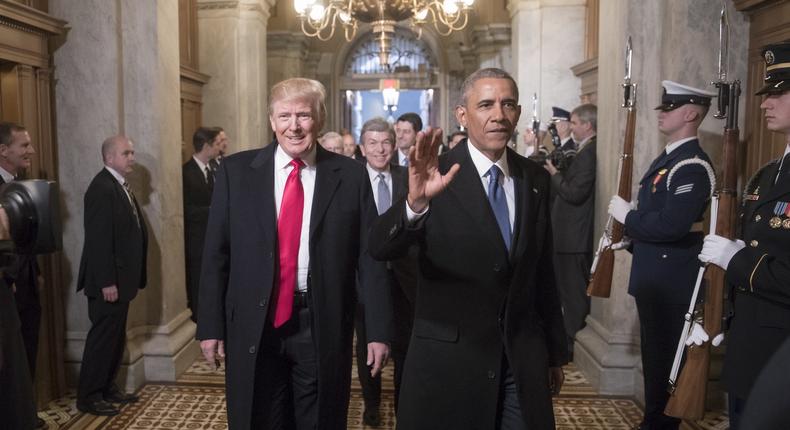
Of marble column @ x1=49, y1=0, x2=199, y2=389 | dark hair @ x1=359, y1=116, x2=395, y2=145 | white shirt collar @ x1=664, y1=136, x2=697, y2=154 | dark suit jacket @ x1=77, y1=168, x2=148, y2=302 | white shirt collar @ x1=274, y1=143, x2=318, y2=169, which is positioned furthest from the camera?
marble column @ x1=49, y1=0, x2=199, y2=389

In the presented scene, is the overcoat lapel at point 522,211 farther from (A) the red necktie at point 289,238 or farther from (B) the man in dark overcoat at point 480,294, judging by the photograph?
(A) the red necktie at point 289,238

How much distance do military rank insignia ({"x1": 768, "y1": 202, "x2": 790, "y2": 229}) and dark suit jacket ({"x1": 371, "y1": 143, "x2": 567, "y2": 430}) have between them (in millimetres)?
938

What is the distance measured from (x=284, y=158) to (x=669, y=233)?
2012mm

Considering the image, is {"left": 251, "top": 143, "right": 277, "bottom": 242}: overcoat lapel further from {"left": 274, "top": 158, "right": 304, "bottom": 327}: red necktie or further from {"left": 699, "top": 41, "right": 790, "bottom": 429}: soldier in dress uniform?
{"left": 699, "top": 41, "right": 790, "bottom": 429}: soldier in dress uniform

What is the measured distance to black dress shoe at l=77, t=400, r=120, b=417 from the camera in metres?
4.67

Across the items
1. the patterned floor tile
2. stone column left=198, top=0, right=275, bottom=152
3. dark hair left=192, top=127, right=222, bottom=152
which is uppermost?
stone column left=198, top=0, right=275, bottom=152

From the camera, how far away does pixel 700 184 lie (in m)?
3.62

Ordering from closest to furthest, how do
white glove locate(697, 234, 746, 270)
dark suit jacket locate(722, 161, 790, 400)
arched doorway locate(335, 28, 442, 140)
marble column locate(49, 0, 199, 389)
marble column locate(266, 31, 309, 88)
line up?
dark suit jacket locate(722, 161, 790, 400) → white glove locate(697, 234, 746, 270) → marble column locate(49, 0, 199, 389) → marble column locate(266, 31, 309, 88) → arched doorway locate(335, 28, 442, 140)

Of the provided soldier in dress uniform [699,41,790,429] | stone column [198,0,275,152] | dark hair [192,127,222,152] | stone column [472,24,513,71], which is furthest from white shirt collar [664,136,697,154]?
stone column [472,24,513,71]

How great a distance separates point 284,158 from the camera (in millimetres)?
2959

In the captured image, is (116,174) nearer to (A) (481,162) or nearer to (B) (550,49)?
(A) (481,162)

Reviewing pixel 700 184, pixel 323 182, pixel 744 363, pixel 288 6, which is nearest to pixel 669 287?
pixel 700 184

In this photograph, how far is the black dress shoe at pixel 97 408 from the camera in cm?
467

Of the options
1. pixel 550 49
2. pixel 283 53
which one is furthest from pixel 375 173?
pixel 283 53
